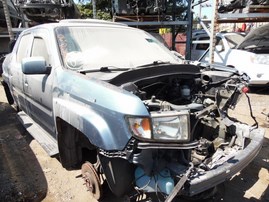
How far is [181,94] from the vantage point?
10.9 feet

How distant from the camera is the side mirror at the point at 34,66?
3.01 meters

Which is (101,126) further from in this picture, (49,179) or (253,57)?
(253,57)

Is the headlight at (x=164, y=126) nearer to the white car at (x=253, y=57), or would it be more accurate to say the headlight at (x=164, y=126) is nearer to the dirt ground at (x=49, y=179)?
the dirt ground at (x=49, y=179)

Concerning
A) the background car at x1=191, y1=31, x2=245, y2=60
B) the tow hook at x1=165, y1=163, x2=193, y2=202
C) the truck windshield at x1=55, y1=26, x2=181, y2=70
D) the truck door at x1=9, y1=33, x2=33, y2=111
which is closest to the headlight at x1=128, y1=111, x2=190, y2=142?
the tow hook at x1=165, y1=163, x2=193, y2=202

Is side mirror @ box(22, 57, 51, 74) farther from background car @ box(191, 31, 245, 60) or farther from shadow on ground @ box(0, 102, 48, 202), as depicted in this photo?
background car @ box(191, 31, 245, 60)

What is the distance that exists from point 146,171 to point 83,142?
3.41 feet

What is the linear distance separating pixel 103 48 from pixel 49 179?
176cm

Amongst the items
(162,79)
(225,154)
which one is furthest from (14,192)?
(225,154)

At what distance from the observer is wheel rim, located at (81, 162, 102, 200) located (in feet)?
9.14

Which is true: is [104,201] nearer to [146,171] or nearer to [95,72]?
[146,171]

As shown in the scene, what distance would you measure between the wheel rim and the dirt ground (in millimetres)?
130

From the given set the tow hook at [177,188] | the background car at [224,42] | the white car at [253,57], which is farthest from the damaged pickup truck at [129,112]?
the background car at [224,42]

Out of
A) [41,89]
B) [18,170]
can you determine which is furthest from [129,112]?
[18,170]

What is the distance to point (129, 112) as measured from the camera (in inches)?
82.2
